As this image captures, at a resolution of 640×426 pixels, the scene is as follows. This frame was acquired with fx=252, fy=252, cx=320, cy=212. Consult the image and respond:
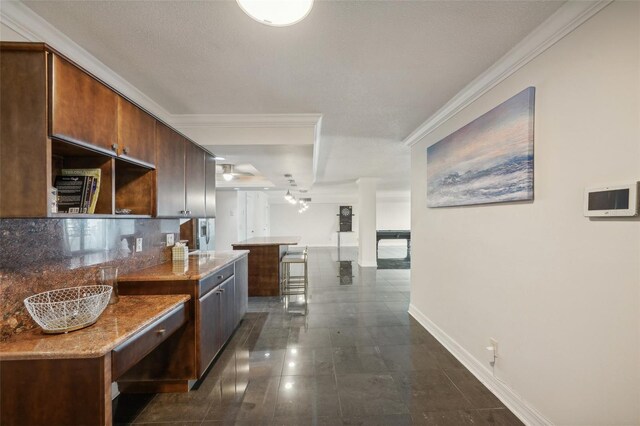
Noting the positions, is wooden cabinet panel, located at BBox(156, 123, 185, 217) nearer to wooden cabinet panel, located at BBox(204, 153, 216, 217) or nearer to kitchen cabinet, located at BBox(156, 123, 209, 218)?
kitchen cabinet, located at BBox(156, 123, 209, 218)

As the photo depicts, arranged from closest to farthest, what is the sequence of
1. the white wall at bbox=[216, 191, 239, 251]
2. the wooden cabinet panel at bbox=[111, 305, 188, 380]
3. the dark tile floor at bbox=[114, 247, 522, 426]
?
1. the wooden cabinet panel at bbox=[111, 305, 188, 380]
2. the dark tile floor at bbox=[114, 247, 522, 426]
3. the white wall at bbox=[216, 191, 239, 251]

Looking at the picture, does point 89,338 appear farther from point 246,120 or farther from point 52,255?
point 246,120

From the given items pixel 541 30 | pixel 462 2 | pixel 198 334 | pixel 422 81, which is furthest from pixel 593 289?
pixel 198 334

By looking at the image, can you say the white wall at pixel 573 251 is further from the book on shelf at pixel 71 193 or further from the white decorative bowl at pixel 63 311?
the book on shelf at pixel 71 193

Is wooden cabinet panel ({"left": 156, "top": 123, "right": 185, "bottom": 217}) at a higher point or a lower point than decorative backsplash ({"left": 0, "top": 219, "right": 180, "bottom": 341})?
higher

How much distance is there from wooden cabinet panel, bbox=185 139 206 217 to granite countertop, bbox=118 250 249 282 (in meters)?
0.48

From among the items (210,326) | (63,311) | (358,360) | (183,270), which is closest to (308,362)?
(358,360)

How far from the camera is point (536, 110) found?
156cm

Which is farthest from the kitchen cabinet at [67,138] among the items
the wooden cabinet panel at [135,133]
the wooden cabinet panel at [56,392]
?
the wooden cabinet panel at [56,392]

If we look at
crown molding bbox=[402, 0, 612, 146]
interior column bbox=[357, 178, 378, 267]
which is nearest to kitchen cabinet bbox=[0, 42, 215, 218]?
crown molding bbox=[402, 0, 612, 146]

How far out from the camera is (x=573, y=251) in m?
1.35

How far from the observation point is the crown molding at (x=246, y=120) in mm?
2689

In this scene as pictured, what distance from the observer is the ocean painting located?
161 cm

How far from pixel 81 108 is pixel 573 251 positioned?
2698 millimetres
